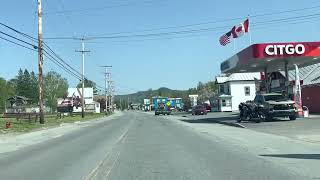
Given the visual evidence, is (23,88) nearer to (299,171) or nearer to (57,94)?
(57,94)

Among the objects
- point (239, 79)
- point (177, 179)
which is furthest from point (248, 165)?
point (239, 79)

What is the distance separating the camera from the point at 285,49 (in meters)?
43.0

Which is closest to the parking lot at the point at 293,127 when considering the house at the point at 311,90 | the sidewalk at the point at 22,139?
the house at the point at 311,90

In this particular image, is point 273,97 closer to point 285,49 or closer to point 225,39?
point 285,49

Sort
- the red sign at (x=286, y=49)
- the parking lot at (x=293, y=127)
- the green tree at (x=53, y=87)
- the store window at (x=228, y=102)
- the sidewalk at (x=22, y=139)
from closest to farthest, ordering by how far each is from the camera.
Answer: the sidewalk at (x=22, y=139) → the parking lot at (x=293, y=127) → the red sign at (x=286, y=49) → the store window at (x=228, y=102) → the green tree at (x=53, y=87)

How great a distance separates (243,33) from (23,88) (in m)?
157

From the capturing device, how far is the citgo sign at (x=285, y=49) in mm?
42906

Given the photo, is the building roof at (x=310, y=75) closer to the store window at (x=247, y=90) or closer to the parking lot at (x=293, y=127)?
the parking lot at (x=293, y=127)

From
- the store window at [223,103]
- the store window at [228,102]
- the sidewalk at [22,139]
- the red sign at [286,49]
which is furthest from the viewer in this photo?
the store window at [223,103]

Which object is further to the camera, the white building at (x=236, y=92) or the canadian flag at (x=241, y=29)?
the white building at (x=236, y=92)

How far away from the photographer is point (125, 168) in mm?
14867

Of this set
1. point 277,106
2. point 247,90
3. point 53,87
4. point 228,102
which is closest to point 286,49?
point 277,106

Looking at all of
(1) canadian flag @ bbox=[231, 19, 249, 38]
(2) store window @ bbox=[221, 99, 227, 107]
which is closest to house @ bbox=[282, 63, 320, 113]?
(1) canadian flag @ bbox=[231, 19, 249, 38]

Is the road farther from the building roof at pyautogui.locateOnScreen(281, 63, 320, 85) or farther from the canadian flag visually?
the building roof at pyautogui.locateOnScreen(281, 63, 320, 85)
